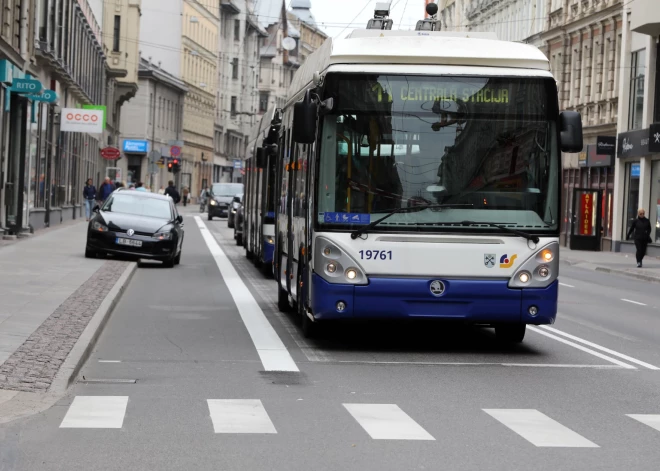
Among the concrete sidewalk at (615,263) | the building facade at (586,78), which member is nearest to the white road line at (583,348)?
the concrete sidewalk at (615,263)

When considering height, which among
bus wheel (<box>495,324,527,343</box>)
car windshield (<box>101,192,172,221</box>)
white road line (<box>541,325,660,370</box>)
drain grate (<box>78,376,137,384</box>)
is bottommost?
drain grate (<box>78,376,137,384</box>)

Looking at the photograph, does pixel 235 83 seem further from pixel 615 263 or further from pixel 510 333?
pixel 510 333

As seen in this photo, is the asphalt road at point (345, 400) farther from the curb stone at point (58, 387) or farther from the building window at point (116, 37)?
the building window at point (116, 37)

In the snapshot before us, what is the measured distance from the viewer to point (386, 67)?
13.2m

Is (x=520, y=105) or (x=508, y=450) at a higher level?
(x=520, y=105)

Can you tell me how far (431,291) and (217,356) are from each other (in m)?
2.07

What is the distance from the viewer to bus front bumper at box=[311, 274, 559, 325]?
13031 mm

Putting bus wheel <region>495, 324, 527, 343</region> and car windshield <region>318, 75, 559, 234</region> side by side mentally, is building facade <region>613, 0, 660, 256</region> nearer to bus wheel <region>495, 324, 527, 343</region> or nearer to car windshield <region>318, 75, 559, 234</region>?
bus wheel <region>495, 324, 527, 343</region>

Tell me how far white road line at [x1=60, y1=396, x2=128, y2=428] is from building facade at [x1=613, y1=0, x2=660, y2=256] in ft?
118

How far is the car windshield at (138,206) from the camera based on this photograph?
28375 millimetres

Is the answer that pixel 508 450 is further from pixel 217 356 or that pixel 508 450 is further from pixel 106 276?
pixel 106 276

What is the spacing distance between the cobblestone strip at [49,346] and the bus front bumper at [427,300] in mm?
2394

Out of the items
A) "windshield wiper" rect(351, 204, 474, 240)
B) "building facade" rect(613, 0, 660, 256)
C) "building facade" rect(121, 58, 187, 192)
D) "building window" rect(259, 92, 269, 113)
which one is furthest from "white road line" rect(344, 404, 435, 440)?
"building window" rect(259, 92, 269, 113)

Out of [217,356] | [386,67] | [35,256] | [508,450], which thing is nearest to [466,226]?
[386,67]
